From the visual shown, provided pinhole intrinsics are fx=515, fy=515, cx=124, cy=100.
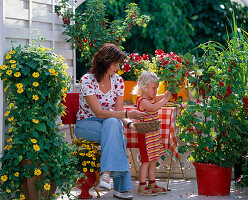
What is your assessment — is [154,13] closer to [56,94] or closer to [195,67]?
[195,67]

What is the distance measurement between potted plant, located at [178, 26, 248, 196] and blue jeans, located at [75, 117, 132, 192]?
1.69 feet

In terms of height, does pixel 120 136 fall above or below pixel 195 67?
below

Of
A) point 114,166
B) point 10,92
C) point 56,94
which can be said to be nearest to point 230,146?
point 114,166

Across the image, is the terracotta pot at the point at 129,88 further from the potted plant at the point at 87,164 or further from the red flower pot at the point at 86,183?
the red flower pot at the point at 86,183

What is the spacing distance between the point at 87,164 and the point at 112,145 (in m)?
0.31

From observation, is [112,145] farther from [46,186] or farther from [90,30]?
[90,30]

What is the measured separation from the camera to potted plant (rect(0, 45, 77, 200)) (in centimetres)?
356

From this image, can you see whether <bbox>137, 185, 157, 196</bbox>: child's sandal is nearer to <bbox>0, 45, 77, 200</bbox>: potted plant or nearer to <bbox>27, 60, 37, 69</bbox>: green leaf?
<bbox>0, 45, 77, 200</bbox>: potted plant

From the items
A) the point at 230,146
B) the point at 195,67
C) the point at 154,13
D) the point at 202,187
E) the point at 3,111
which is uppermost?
the point at 154,13

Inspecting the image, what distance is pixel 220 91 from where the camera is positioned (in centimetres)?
409

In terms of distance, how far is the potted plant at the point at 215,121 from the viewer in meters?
4.09

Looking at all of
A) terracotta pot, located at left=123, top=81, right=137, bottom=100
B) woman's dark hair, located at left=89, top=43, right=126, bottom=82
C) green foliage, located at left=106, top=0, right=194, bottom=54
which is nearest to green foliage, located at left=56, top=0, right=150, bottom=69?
terracotta pot, located at left=123, top=81, right=137, bottom=100

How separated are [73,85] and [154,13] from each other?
317 centimetres

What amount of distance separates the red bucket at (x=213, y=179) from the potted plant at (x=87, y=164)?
84 cm
